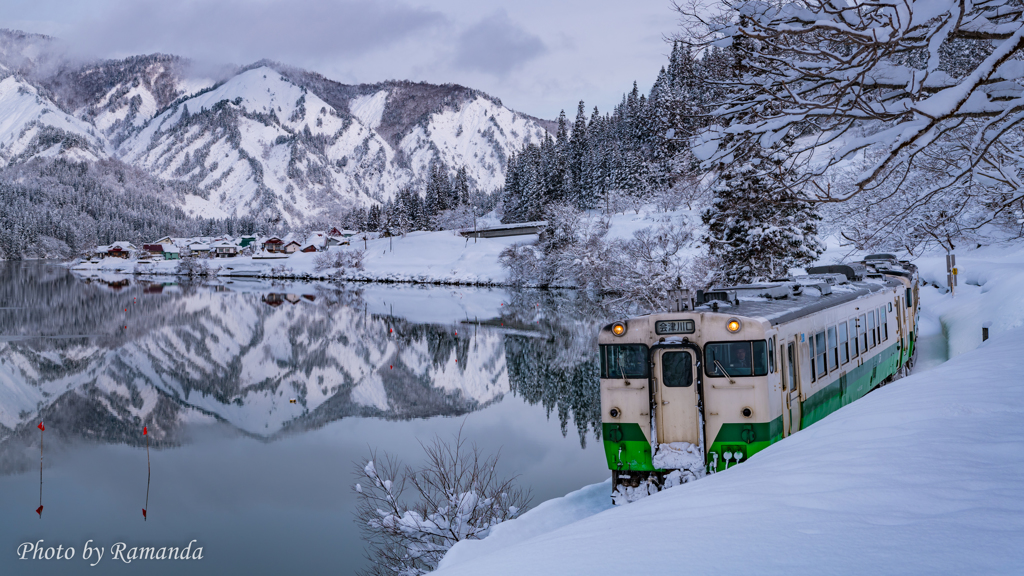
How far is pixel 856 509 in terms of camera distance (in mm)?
3920

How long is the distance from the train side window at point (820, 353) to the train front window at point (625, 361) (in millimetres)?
3624

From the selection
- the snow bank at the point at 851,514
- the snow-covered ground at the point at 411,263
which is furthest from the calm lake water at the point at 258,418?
the snow-covered ground at the point at 411,263

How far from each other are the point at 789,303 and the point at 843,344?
2.46m

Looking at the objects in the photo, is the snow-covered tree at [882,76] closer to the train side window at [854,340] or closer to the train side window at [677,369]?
the train side window at [677,369]

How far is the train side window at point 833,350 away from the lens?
1183cm

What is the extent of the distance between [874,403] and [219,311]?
5827 centimetres

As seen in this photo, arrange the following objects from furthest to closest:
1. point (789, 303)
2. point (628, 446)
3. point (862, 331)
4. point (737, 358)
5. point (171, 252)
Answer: point (171, 252), point (862, 331), point (789, 303), point (628, 446), point (737, 358)

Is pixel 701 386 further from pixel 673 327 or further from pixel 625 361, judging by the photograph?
pixel 625 361

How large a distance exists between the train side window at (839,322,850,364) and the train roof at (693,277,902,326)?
1.78 feet

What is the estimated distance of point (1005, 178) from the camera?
648cm

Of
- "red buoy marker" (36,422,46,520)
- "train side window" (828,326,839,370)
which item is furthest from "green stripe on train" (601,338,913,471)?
"red buoy marker" (36,422,46,520)

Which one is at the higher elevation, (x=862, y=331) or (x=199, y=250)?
(x=199, y=250)

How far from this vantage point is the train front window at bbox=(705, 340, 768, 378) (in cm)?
930

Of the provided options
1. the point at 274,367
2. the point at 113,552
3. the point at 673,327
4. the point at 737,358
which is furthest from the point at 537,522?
the point at 274,367
